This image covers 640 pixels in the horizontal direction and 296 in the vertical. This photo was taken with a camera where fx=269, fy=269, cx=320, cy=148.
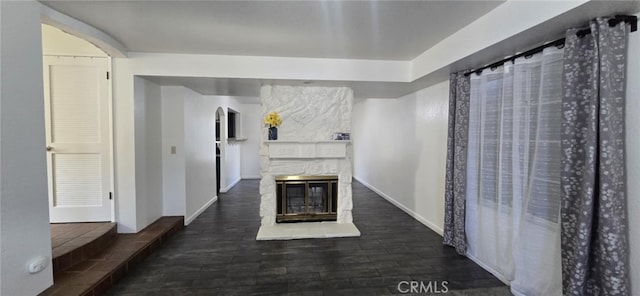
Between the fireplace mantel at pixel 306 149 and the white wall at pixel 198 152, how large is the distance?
1288 millimetres

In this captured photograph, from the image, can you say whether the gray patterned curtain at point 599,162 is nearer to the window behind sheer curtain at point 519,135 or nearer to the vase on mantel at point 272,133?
the window behind sheer curtain at point 519,135

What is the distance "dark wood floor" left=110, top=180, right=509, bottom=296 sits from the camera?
7.91 ft

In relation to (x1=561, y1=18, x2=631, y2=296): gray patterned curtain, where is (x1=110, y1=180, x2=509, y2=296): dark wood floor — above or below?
below

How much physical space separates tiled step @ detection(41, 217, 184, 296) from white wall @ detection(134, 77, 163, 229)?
0.95 ft

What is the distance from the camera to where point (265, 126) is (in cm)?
395

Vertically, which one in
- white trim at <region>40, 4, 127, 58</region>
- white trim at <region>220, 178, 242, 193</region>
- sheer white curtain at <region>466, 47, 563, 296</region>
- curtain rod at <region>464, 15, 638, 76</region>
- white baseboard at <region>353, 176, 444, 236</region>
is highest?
white trim at <region>40, 4, 127, 58</region>

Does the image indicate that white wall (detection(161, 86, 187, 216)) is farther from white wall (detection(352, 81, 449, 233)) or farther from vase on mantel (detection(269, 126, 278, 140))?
white wall (detection(352, 81, 449, 233))

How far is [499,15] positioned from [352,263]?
103 inches

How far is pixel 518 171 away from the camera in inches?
90.6

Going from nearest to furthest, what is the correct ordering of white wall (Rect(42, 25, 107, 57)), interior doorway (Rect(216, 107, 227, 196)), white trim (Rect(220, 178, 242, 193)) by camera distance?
white wall (Rect(42, 25, 107, 57)) < white trim (Rect(220, 178, 242, 193)) < interior doorway (Rect(216, 107, 227, 196))

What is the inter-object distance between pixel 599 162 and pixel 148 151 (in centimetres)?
446

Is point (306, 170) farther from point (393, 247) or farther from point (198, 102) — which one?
point (198, 102)

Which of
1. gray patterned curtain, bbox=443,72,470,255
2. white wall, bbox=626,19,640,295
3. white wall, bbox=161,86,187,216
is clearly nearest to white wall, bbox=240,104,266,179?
white wall, bbox=161,86,187,216

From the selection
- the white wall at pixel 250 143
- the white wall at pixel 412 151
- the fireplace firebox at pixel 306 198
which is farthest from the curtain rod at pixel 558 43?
the white wall at pixel 250 143
